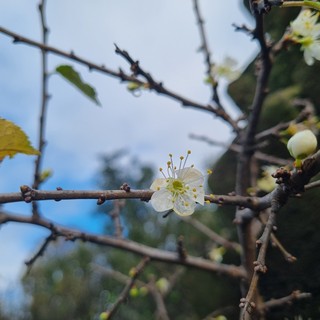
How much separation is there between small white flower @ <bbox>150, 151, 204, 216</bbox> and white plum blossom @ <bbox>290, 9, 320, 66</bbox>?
36 centimetres

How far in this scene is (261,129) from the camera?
1547 mm

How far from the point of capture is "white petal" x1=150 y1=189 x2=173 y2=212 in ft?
1.75

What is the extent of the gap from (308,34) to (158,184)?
46cm

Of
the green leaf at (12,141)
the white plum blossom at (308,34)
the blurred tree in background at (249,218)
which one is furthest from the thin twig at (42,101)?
the white plum blossom at (308,34)

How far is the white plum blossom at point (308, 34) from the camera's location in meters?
0.79

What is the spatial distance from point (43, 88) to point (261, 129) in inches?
36.1

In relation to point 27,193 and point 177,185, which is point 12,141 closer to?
point 27,193

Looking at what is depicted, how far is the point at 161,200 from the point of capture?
1.79 ft

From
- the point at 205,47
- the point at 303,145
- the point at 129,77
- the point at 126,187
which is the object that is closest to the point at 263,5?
the point at 303,145

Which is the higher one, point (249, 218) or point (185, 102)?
point (185, 102)

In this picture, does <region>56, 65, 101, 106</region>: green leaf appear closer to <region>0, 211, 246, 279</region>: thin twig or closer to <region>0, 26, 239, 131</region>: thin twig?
<region>0, 26, 239, 131</region>: thin twig

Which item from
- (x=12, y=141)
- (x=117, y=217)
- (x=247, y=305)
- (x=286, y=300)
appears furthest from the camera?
(x=117, y=217)

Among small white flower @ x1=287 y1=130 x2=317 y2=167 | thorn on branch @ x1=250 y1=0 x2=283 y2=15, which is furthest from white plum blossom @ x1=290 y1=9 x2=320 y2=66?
small white flower @ x1=287 y1=130 x2=317 y2=167

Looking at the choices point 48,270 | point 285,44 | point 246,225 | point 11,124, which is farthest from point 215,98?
point 48,270
